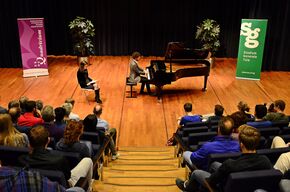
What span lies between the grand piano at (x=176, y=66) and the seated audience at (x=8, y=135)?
18.3 feet

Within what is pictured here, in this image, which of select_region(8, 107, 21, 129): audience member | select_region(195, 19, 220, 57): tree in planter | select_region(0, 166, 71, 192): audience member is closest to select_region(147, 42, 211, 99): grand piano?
select_region(195, 19, 220, 57): tree in planter

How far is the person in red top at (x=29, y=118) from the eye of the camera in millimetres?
5549

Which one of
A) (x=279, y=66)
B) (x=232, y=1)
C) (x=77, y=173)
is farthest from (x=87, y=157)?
(x=232, y=1)

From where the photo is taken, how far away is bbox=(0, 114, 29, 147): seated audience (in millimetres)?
4254

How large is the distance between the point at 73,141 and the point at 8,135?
801 millimetres

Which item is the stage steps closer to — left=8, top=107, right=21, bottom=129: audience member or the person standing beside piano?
left=8, top=107, right=21, bottom=129: audience member

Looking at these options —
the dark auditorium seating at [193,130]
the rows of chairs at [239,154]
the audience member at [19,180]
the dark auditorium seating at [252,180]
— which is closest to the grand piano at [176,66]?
the rows of chairs at [239,154]

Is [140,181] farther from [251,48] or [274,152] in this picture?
[251,48]

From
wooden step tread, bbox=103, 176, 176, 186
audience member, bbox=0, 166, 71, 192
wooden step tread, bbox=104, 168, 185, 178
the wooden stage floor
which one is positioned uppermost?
audience member, bbox=0, 166, 71, 192

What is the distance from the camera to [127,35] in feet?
51.4

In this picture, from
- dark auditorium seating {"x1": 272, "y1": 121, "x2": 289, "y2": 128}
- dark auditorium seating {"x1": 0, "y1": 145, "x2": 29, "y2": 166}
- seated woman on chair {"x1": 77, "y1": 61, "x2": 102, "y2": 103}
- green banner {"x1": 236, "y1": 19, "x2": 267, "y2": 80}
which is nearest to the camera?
dark auditorium seating {"x1": 0, "y1": 145, "x2": 29, "y2": 166}

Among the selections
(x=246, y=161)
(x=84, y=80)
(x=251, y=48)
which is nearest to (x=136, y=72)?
(x=84, y=80)

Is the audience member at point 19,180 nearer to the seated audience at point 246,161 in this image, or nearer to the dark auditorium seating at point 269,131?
the seated audience at point 246,161

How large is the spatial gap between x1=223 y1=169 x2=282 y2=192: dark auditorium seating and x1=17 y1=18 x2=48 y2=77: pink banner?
976 centimetres
